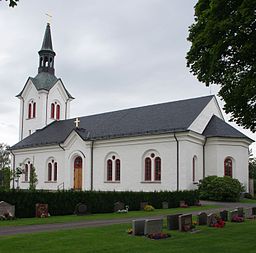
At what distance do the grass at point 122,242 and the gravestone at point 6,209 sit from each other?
18.0 ft

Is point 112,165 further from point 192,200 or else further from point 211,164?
point 192,200

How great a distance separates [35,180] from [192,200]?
63.7ft

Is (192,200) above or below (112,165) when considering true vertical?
below

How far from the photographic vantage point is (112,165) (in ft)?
120

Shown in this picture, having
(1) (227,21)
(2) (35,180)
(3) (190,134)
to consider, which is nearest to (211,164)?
(3) (190,134)

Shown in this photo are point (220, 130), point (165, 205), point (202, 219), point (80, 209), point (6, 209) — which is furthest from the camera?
point (220, 130)

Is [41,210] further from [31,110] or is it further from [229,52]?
[31,110]

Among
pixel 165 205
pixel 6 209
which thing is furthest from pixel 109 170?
pixel 6 209

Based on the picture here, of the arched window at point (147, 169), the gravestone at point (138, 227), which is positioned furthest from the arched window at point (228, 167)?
the gravestone at point (138, 227)

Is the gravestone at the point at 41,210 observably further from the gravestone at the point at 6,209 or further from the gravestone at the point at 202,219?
the gravestone at the point at 202,219

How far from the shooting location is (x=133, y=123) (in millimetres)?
36875

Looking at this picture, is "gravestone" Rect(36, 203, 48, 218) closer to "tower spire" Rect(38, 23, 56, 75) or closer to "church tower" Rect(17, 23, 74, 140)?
"church tower" Rect(17, 23, 74, 140)

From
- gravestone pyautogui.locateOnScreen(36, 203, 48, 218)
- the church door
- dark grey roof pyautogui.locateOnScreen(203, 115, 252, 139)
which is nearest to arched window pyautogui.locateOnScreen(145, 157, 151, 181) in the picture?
dark grey roof pyautogui.locateOnScreen(203, 115, 252, 139)

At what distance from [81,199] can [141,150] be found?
13.4 meters
